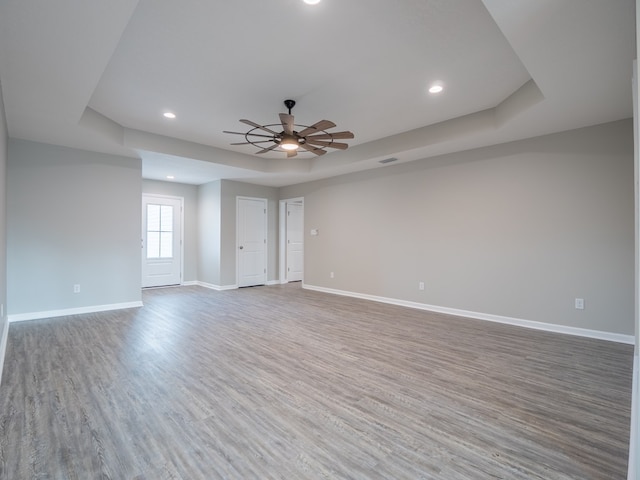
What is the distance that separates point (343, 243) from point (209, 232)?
3345mm

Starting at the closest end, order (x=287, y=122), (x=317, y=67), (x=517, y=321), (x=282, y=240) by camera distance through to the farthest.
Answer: (x=317, y=67) → (x=287, y=122) → (x=517, y=321) → (x=282, y=240)

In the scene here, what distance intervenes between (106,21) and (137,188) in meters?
3.99

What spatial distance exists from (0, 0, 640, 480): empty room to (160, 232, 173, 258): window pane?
3.92ft

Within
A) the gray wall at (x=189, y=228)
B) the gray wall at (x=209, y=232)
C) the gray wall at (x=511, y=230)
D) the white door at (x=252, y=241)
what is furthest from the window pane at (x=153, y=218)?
the gray wall at (x=511, y=230)

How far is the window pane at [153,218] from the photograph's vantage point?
7.50 metres

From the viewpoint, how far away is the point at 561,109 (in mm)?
3445

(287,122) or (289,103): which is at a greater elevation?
(289,103)

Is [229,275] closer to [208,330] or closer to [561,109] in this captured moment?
[208,330]

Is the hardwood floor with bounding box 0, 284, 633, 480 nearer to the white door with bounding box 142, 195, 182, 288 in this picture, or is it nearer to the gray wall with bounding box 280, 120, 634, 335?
the gray wall with bounding box 280, 120, 634, 335

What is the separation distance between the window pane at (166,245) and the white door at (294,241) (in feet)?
9.67

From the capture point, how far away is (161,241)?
770 centimetres

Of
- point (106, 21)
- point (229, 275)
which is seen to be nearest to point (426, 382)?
point (106, 21)

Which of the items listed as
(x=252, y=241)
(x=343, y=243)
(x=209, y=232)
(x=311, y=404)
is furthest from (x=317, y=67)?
(x=209, y=232)

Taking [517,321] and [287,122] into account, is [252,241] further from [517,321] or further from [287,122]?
[517,321]
